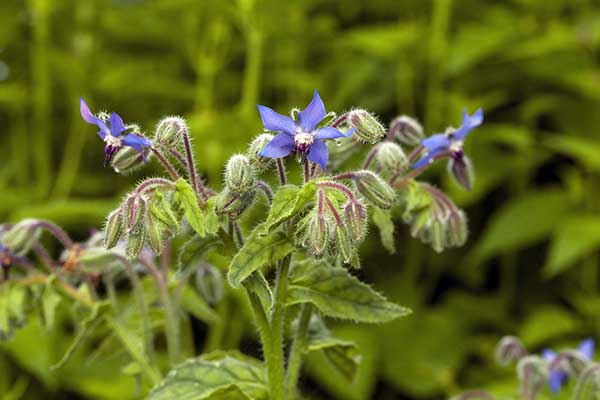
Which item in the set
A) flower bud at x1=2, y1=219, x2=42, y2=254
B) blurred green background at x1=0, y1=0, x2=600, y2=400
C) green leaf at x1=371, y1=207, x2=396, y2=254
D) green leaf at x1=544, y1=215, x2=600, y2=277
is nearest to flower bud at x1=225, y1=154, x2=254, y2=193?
green leaf at x1=371, y1=207, x2=396, y2=254

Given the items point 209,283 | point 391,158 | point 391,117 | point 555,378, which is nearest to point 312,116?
point 391,158

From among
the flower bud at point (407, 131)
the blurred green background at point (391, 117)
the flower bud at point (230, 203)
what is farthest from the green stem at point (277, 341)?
the blurred green background at point (391, 117)

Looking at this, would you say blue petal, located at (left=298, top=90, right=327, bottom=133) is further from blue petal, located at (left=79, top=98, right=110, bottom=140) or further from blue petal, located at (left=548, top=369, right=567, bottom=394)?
blue petal, located at (left=548, top=369, right=567, bottom=394)

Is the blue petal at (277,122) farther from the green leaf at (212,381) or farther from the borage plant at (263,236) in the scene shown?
the green leaf at (212,381)

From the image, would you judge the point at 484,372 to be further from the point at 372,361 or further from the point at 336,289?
the point at 336,289

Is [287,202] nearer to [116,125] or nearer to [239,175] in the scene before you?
[239,175]

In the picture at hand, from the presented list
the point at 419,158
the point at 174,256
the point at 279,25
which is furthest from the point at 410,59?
the point at 419,158
